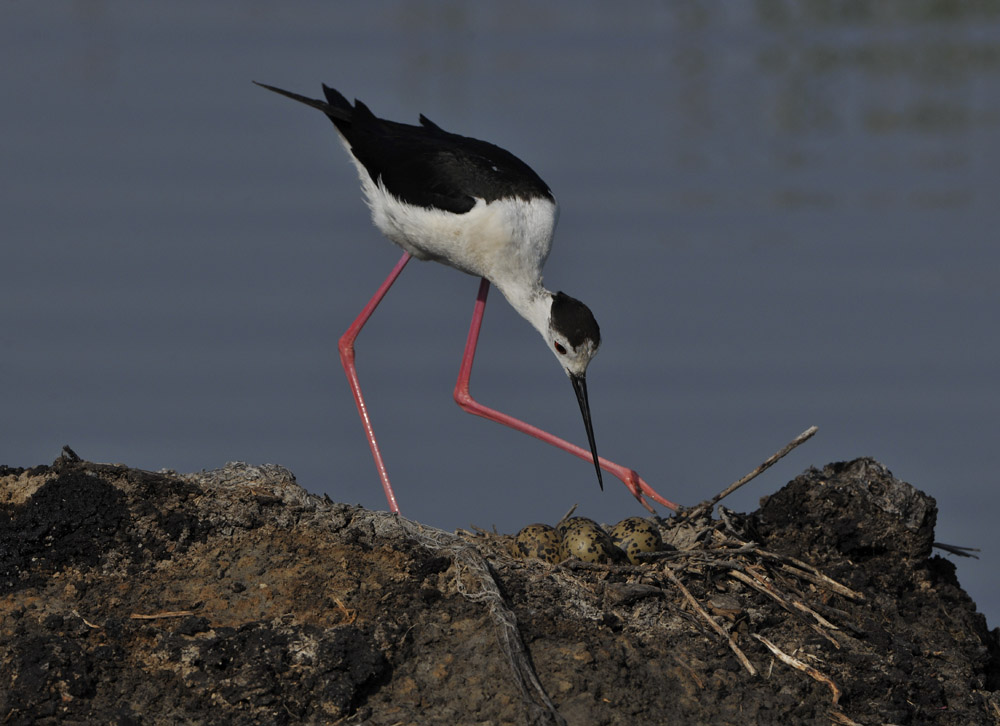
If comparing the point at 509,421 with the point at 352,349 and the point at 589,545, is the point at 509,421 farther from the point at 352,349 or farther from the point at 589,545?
the point at 589,545

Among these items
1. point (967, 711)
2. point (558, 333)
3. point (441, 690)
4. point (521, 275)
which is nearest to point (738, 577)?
point (967, 711)

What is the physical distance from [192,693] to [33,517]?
1102mm

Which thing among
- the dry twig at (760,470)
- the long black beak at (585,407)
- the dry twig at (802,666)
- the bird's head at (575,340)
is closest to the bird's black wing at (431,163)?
the bird's head at (575,340)

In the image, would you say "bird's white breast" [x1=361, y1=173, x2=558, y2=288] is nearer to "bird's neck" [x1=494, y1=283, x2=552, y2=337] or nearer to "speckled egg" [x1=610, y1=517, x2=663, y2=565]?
"bird's neck" [x1=494, y1=283, x2=552, y2=337]

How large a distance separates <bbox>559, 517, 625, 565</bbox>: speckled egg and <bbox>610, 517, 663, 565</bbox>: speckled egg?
0.19ft

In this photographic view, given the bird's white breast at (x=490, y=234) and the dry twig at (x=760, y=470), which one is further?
the bird's white breast at (x=490, y=234)

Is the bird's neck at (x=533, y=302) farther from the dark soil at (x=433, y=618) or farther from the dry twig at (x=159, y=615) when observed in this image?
the dry twig at (x=159, y=615)

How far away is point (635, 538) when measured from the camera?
488 centimetres

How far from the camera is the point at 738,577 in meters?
4.68

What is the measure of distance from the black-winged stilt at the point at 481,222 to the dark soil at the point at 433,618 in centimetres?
131

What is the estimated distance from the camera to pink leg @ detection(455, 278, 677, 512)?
6.36 meters

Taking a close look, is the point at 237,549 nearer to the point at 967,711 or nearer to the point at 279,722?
the point at 279,722

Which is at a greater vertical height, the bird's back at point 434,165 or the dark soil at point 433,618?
the bird's back at point 434,165

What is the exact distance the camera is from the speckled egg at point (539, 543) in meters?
4.76
